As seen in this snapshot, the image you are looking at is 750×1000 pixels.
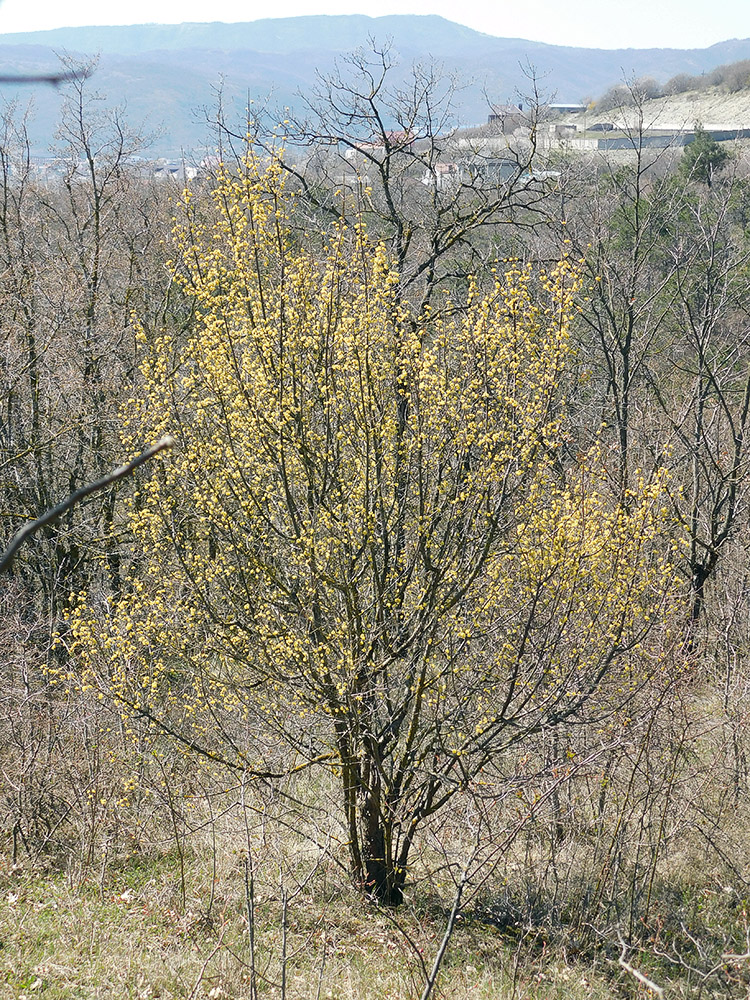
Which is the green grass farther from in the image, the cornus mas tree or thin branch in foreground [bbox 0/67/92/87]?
thin branch in foreground [bbox 0/67/92/87]

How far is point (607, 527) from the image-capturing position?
8.95 metres

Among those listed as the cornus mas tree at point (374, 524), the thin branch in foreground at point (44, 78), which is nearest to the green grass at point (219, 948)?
the cornus mas tree at point (374, 524)

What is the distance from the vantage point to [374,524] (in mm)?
8047

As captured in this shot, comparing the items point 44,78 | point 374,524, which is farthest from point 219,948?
point 44,78

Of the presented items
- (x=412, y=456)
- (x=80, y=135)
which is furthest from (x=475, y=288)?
(x=80, y=135)

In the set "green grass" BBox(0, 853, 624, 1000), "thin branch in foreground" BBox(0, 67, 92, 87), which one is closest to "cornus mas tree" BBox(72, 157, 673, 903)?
"green grass" BBox(0, 853, 624, 1000)

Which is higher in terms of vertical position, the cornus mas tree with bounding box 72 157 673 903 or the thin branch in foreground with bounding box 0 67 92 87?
the thin branch in foreground with bounding box 0 67 92 87

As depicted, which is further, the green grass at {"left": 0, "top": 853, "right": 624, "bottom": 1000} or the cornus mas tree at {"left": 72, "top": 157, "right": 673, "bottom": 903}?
the cornus mas tree at {"left": 72, "top": 157, "right": 673, "bottom": 903}

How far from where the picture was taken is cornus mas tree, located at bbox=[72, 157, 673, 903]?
8023 millimetres

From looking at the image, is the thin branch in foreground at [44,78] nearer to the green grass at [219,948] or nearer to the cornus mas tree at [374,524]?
the green grass at [219,948]

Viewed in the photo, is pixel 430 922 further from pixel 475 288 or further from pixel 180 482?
pixel 475 288

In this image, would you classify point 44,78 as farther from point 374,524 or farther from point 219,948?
point 374,524

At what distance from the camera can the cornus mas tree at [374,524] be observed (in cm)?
802

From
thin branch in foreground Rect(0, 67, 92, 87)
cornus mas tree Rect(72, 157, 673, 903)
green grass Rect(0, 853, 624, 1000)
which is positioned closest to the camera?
thin branch in foreground Rect(0, 67, 92, 87)
